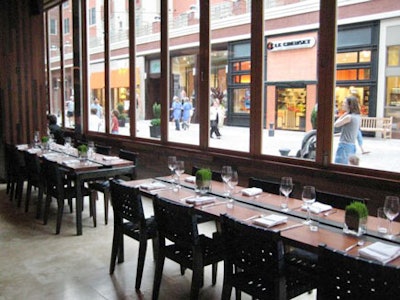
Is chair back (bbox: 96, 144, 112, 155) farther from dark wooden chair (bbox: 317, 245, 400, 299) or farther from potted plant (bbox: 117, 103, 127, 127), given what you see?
dark wooden chair (bbox: 317, 245, 400, 299)

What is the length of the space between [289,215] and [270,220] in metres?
0.27

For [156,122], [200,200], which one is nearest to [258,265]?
[200,200]

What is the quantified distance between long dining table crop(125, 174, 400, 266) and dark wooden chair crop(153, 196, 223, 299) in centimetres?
22

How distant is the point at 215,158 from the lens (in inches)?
229

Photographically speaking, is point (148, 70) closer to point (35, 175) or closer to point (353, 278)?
point (35, 175)

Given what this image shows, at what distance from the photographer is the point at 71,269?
13.5ft

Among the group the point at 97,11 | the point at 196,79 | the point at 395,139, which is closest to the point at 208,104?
the point at 196,79

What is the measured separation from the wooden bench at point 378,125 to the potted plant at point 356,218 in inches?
74.3

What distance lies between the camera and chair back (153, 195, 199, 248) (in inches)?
119

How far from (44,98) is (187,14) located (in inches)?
161

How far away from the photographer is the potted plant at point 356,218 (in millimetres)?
2617

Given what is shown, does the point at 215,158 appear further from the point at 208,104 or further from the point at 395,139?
the point at 395,139

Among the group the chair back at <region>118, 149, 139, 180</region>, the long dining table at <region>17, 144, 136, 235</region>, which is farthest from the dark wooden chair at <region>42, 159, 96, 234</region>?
the chair back at <region>118, 149, 139, 180</region>

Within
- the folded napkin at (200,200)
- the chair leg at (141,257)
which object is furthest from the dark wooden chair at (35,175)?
the folded napkin at (200,200)
